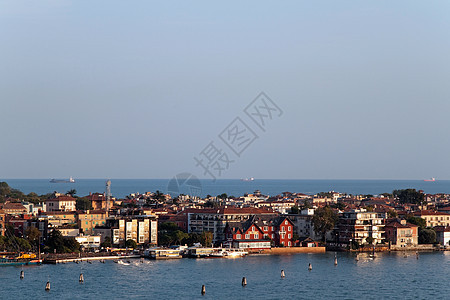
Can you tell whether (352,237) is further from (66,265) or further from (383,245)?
(66,265)

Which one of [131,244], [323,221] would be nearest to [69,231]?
[131,244]

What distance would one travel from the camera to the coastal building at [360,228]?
132 feet

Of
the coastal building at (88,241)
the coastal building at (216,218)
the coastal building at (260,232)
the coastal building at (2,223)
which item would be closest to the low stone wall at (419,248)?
the coastal building at (260,232)

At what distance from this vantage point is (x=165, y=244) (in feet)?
130

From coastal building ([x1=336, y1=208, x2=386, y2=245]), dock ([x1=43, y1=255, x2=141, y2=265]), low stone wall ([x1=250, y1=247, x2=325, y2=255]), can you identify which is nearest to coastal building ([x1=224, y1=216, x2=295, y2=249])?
low stone wall ([x1=250, y1=247, x2=325, y2=255])

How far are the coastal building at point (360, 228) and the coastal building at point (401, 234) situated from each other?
A: 1.28ft

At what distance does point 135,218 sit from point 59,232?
4.97 m

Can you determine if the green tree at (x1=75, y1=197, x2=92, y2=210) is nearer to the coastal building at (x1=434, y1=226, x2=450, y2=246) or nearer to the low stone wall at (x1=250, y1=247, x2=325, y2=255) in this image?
the low stone wall at (x1=250, y1=247, x2=325, y2=255)

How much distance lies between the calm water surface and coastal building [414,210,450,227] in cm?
1012

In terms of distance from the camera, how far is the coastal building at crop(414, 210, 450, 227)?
46000mm

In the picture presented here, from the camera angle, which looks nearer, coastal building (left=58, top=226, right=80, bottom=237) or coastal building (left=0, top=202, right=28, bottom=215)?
coastal building (left=58, top=226, right=80, bottom=237)

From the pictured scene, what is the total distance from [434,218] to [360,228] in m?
8.05

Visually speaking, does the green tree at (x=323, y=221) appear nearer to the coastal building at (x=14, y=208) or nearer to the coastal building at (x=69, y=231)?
the coastal building at (x=69, y=231)

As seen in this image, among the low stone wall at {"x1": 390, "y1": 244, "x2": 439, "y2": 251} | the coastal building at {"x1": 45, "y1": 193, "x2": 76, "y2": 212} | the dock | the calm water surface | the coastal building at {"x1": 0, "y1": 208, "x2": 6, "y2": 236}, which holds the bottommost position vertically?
the calm water surface
